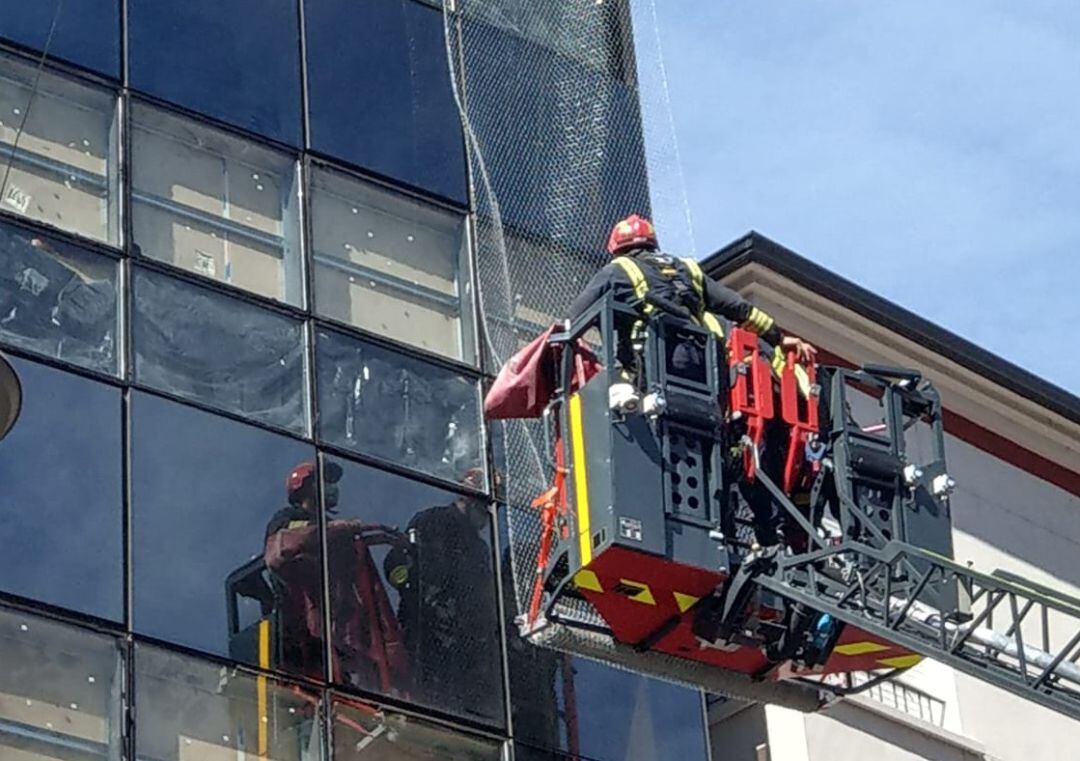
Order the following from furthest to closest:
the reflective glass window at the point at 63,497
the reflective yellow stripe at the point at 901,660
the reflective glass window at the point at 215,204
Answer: the reflective glass window at the point at 215,204 < the reflective yellow stripe at the point at 901,660 < the reflective glass window at the point at 63,497

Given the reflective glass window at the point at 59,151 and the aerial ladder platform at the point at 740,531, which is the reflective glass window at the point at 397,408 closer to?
the aerial ladder platform at the point at 740,531

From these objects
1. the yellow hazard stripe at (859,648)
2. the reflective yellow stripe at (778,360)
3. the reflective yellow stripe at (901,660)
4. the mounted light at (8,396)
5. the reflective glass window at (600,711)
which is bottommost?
the mounted light at (8,396)

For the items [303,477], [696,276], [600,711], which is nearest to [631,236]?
[696,276]

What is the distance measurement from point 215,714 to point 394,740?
1.40 meters

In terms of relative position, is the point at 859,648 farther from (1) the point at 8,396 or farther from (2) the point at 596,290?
(1) the point at 8,396

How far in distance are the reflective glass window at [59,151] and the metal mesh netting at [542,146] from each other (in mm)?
3186

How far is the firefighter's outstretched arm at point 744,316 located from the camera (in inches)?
782

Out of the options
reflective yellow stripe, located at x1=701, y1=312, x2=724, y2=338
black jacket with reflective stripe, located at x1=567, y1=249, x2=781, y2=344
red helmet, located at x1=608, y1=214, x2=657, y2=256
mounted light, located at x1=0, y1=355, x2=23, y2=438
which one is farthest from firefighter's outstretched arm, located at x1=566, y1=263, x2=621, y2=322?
mounted light, located at x1=0, y1=355, x2=23, y2=438

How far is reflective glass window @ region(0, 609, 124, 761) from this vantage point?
17703 mm

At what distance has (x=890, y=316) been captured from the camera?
24906 millimetres

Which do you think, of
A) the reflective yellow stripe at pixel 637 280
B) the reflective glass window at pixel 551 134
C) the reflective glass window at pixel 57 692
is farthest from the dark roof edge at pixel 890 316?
the reflective glass window at pixel 57 692

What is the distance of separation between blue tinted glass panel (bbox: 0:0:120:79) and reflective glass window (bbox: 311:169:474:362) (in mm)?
1931

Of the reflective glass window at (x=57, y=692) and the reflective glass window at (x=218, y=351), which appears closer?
the reflective glass window at (x=57, y=692)

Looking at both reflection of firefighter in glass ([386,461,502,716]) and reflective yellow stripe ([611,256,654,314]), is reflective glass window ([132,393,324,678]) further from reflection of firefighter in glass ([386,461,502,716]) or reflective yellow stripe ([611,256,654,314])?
reflective yellow stripe ([611,256,654,314])
